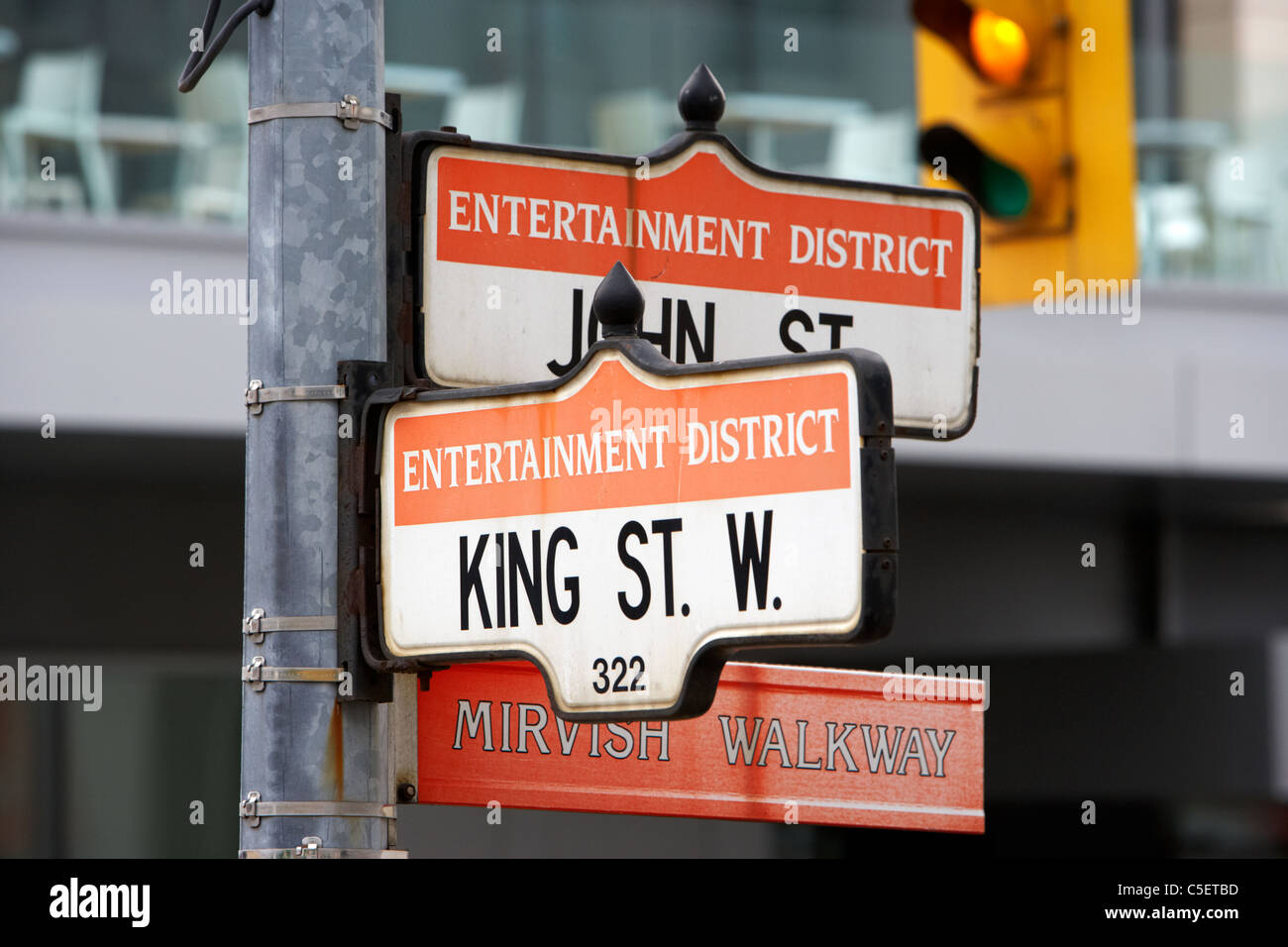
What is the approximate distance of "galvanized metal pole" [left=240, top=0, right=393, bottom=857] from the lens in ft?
8.68

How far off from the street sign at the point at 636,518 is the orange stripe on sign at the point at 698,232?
12.2 inches

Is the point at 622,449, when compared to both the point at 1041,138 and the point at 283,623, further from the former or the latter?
the point at 1041,138

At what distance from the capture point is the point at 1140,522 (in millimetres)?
13188

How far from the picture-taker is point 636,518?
2418mm

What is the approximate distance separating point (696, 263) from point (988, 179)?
1032mm

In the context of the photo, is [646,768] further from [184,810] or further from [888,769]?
[184,810]

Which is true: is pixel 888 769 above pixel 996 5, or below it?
below

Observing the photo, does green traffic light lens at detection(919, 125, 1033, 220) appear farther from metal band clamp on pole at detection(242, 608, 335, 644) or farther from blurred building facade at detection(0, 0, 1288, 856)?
blurred building facade at detection(0, 0, 1288, 856)

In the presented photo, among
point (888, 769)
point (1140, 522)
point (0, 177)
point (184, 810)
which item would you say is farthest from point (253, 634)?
point (184, 810)

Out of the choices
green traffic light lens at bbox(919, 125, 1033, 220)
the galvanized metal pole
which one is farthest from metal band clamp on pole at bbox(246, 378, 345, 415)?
green traffic light lens at bbox(919, 125, 1033, 220)

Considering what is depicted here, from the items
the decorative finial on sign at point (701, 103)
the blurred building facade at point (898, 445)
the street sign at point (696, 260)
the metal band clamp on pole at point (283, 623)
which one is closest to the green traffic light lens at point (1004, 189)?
the street sign at point (696, 260)

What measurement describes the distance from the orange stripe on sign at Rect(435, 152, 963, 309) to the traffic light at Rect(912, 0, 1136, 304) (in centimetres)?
67

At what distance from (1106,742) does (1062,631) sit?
95 centimetres

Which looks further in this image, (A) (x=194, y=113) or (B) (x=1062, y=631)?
(B) (x=1062, y=631)
